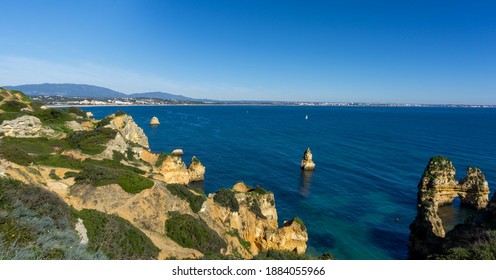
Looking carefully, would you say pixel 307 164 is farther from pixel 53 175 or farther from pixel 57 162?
pixel 53 175

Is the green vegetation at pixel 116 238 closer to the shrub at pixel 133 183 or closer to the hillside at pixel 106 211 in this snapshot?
the hillside at pixel 106 211

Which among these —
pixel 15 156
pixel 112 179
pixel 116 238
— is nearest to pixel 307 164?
pixel 112 179

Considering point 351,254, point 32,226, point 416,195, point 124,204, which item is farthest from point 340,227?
point 32,226

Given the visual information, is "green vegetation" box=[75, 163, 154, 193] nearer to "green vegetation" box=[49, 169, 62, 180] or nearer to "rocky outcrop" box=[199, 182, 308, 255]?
"green vegetation" box=[49, 169, 62, 180]

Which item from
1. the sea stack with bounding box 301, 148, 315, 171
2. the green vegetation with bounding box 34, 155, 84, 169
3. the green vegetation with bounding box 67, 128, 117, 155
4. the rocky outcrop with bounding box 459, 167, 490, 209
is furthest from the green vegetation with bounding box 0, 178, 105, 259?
the rocky outcrop with bounding box 459, 167, 490, 209

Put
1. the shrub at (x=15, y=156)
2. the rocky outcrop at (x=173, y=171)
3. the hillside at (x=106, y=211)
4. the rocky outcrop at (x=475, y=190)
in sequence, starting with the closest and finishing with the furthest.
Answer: the hillside at (x=106, y=211)
the shrub at (x=15, y=156)
the rocky outcrop at (x=475, y=190)
the rocky outcrop at (x=173, y=171)

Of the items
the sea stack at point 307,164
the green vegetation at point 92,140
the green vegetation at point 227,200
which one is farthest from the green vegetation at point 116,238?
the sea stack at point 307,164
